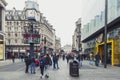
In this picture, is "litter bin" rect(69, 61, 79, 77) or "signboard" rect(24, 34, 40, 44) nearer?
"litter bin" rect(69, 61, 79, 77)

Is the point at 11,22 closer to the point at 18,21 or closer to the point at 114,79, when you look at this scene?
the point at 18,21

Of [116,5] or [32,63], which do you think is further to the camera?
[116,5]

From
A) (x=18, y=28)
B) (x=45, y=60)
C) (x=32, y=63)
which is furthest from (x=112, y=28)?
(x=18, y=28)

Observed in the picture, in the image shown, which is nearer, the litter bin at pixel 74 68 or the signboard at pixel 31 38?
the litter bin at pixel 74 68

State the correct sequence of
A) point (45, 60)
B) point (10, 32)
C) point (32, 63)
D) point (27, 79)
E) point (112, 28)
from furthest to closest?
point (10, 32) < point (112, 28) < point (32, 63) < point (45, 60) < point (27, 79)

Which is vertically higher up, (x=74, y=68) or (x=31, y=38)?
(x=31, y=38)

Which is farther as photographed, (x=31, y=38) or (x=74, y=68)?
(x=31, y=38)

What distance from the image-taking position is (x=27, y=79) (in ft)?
69.3

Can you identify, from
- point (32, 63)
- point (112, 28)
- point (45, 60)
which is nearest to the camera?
point (45, 60)

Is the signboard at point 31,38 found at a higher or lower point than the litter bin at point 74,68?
higher

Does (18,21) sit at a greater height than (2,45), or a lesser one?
greater

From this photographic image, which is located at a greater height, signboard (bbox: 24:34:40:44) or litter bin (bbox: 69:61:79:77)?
signboard (bbox: 24:34:40:44)

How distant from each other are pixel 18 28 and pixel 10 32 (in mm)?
3722

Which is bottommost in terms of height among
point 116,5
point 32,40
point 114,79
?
point 114,79
